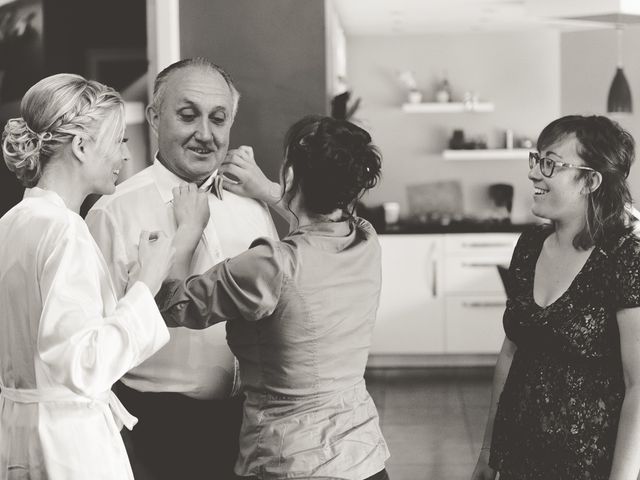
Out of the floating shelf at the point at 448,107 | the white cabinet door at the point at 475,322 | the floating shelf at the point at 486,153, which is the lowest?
the white cabinet door at the point at 475,322

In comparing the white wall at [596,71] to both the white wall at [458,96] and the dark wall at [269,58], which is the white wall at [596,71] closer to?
the white wall at [458,96]

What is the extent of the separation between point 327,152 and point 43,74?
203cm

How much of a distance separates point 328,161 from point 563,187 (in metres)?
0.63

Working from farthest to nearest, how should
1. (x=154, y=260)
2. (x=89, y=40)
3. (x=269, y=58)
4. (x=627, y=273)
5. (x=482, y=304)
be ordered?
(x=482, y=304)
(x=89, y=40)
(x=269, y=58)
(x=627, y=273)
(x=154, y=260)

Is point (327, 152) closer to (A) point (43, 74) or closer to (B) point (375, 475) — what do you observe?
(B) point (375, 475)

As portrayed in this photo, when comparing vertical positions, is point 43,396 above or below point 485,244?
above

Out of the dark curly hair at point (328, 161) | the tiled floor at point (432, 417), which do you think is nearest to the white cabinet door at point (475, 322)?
the tiled floor at point (432, 417)

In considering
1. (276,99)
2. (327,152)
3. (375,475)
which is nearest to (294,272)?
(327,152)

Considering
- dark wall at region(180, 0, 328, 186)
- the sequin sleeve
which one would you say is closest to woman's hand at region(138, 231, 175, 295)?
the sequin sleeve

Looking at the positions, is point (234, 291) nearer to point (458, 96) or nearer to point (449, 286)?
point (449, 286)

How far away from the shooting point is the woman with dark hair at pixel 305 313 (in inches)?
70.8

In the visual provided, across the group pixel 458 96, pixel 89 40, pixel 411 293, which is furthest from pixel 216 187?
pixel 458 96

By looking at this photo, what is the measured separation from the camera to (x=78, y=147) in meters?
1.73

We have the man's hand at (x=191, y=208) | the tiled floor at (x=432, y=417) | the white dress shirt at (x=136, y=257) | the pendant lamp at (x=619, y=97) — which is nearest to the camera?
the man's hand at (x=191, y=208)
